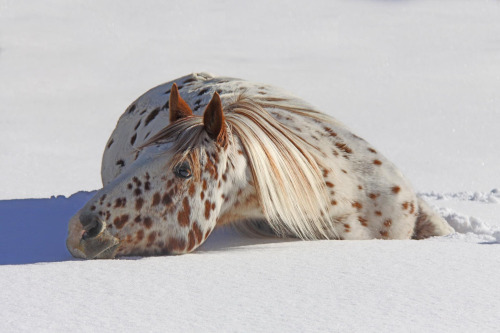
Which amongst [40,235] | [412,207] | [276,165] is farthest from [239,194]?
[40,235]

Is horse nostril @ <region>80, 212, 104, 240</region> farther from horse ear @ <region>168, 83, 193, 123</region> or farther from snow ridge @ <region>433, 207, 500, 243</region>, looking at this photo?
snow ridge @ <region>433, 207, 500, 243</region>

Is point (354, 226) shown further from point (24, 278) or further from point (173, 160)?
point (24, 278)

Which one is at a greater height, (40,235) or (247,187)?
(247,187)

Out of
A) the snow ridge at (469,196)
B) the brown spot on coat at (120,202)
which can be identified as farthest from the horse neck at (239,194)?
the snow ridge at (469,196)

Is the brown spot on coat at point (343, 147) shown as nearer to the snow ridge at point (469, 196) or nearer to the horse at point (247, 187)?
the horse at point (247, 187)

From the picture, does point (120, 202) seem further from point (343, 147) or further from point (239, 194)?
point (343, 147)

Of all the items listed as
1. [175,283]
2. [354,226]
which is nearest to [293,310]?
[175,283]

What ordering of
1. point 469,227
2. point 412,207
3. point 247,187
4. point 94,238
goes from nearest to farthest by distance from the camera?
1. point 94,238
2. point 247,187
3. point 412,207
4. point 469,227
